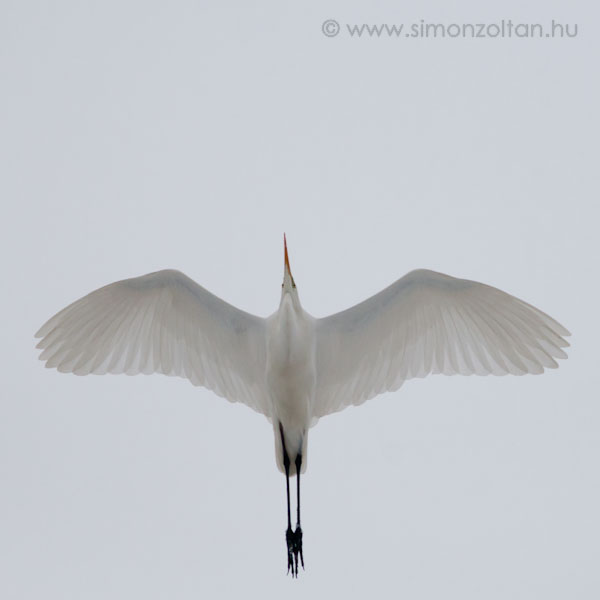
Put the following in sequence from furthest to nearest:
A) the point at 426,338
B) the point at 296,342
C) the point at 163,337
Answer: the point at 163,337, the point at 426,338, the point at 296,342

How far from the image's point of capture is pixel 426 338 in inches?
434

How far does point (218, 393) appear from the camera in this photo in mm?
11375

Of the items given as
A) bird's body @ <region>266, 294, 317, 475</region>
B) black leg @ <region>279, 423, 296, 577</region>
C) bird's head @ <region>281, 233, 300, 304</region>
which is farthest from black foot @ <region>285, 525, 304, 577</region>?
bird's head @ <region>281, 233, 300, 304</region>

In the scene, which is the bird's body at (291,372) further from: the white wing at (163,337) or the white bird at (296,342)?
the white wing at (163,337)

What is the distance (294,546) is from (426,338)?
2077mm

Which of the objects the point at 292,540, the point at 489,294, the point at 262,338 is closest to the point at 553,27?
the point at 489,294

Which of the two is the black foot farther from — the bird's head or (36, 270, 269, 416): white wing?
the bird's head

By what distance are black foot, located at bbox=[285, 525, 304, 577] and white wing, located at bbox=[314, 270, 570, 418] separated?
3.38 ft

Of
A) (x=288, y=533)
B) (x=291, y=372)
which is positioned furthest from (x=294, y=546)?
(x=291, y=372)

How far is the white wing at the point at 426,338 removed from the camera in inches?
421

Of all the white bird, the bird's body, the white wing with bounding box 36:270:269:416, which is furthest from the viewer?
the white wing with bounding box 36:270:269:416

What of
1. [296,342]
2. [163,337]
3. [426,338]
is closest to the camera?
[296,342]

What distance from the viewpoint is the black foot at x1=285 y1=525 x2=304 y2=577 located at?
11.1 m

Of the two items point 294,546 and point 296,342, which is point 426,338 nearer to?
point 296,342
